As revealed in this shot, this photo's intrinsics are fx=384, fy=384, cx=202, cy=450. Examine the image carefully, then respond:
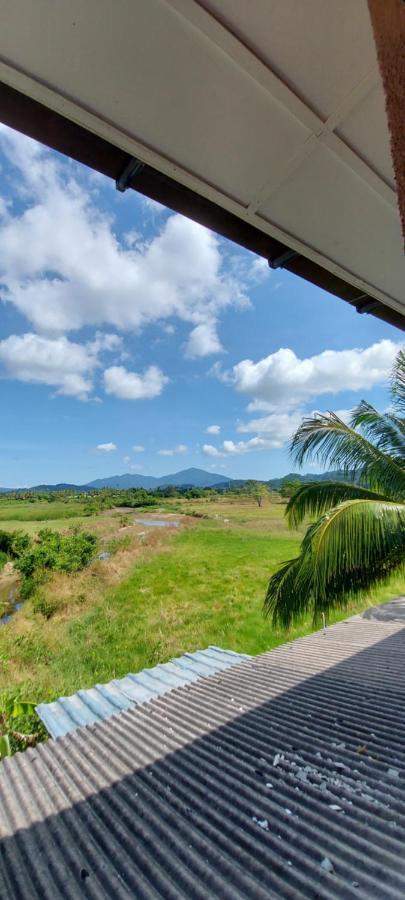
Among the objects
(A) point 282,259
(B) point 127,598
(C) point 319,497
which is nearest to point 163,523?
(B) point 127,598

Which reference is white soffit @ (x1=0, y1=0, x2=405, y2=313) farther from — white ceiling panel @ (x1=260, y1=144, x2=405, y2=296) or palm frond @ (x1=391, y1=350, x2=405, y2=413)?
palm frond @ (x1=391, y1=350, x2=405, y2=413)

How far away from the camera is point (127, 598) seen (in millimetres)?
17875

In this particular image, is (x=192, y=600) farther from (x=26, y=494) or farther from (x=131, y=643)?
(x=26, y=494)

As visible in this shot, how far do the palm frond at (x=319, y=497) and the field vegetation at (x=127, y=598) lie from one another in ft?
2.99

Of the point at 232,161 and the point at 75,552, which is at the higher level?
the point at 232,161

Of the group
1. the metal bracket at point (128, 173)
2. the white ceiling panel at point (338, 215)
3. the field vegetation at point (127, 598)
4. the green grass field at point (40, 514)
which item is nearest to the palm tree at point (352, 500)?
the field vegetation at point (127, 598)

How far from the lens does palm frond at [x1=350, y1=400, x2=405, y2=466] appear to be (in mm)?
4746

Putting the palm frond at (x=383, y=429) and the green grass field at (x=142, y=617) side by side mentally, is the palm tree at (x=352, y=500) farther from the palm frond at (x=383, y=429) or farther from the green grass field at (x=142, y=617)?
the green grass field at (x=142, y=617)

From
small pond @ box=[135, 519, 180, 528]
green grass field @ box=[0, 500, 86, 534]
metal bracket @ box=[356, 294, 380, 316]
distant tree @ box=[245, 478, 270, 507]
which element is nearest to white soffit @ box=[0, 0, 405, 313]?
metal bracket @ box=[356, 294, 380, 316]

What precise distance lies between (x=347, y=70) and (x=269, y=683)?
403cm

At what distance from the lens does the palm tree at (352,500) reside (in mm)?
3859

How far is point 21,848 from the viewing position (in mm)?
1625

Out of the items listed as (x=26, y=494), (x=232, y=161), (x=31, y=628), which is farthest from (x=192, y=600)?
(x=26, y=494)

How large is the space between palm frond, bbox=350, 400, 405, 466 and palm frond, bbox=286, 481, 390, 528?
594 mm
